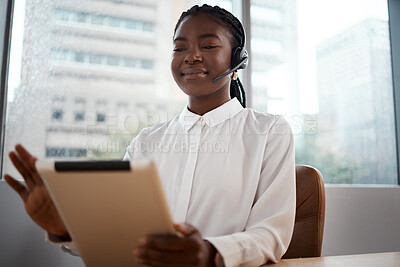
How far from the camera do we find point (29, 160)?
726 millimetres

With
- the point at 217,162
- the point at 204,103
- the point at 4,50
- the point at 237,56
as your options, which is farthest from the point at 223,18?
the point at 4,50

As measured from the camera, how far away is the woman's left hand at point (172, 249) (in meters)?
0.60

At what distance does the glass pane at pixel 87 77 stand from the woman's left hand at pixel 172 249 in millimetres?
1380

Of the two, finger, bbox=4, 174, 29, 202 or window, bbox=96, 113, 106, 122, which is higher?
window, bbox=96, 113, 106, 122

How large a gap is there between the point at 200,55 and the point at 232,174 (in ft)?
1.35

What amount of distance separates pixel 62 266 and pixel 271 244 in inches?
44.6

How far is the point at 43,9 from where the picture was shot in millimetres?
1910

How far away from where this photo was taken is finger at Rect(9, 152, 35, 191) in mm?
732

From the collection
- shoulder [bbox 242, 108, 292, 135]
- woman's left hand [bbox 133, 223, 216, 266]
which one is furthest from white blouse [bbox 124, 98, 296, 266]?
woman's left hand [bbox 133, 223, 216, 266]

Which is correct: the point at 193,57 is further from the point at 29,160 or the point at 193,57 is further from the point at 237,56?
the point at 29,160

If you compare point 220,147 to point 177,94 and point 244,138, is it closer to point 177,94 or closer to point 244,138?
point 244,138

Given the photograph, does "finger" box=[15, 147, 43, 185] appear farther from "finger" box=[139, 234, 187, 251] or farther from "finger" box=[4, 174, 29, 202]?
"finger" box=[139, 234, 187, 251]

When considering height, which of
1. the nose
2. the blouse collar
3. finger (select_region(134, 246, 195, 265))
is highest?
the nose

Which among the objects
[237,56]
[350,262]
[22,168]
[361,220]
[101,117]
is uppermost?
[237,56]
